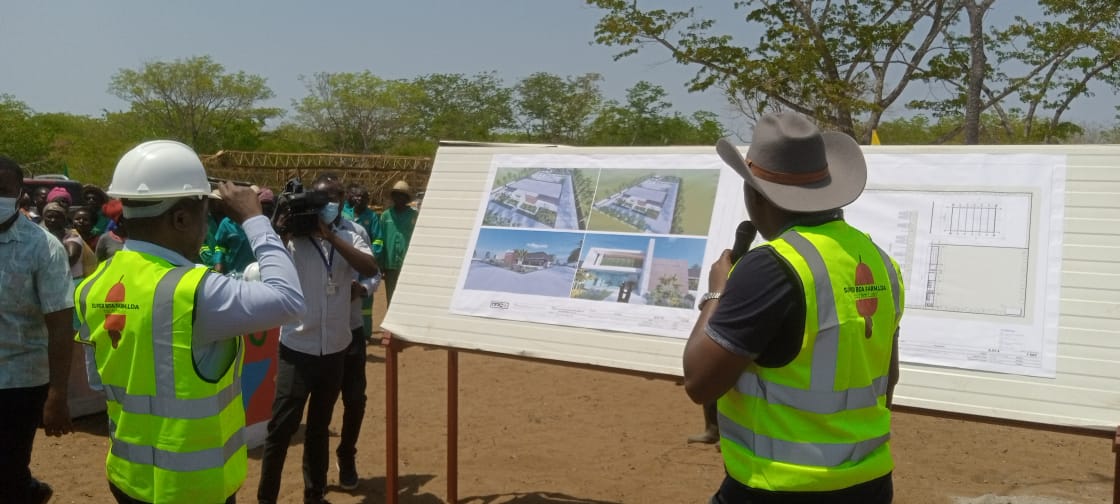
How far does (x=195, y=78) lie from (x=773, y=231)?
59.6m

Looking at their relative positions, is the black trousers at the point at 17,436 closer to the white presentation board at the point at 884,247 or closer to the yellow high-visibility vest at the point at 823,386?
the white presentation board at the point at 884,247

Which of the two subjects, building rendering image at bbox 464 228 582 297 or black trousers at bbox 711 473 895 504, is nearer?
black trousers at bbox 711 473 895 504

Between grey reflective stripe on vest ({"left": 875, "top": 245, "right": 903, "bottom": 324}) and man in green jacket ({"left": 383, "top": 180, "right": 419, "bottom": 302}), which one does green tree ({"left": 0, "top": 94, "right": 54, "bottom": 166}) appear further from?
grey reflective stripe on vest ({"left": 875, "top": 245, "right": 903, "bottom": 324})

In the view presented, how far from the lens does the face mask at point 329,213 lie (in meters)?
4.52

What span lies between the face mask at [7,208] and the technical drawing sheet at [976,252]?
142 inches

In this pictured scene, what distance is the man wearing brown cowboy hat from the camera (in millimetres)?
1969

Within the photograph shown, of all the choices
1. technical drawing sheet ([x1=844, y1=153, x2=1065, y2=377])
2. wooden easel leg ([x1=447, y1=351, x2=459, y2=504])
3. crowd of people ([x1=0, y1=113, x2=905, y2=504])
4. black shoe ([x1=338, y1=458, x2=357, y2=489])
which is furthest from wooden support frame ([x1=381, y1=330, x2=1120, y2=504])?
crowd of people ([x1=0, y1=113, x2=905, y2=504])

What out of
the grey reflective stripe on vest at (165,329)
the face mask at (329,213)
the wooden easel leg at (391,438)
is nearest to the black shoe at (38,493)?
the wooden easel leg at (391,438)

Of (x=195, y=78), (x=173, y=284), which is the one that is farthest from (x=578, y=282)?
(x=195, y=78)

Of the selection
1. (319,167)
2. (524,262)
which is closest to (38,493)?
(524,262)

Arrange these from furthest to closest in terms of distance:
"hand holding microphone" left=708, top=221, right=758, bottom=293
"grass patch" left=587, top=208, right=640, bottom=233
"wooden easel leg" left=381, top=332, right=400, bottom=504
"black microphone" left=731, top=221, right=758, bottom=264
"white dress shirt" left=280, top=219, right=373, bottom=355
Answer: "white dress shirt" left=280, top=219, right=373, bottom=355
"wooden easel leg" left=381, top=332, right=400, bottom=504
"grass patch" left=587, top=208, right=640, bottom=233
"black microphone" left=731, top=221, right=758, bottom=264
"hand holding microphone" left=708, top=221, right=758, bottom=293

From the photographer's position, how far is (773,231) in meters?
2.18

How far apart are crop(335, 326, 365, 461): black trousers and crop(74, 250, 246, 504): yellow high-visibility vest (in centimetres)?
236

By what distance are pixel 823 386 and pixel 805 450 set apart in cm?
16
